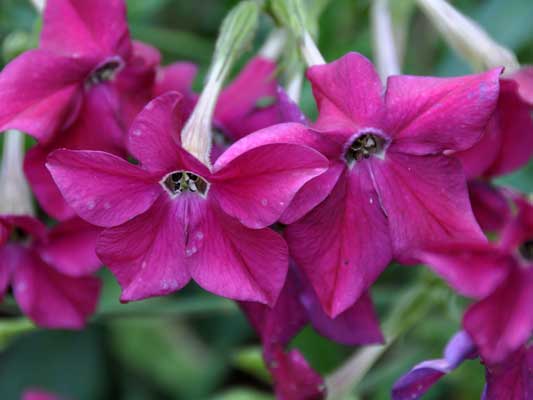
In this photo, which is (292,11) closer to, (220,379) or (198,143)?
(198,143)

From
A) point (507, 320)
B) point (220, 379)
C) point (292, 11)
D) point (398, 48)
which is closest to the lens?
point (507, 320)

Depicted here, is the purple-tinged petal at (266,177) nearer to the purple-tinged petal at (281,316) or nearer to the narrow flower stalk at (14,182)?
the purple-tinged petal at (281,316)

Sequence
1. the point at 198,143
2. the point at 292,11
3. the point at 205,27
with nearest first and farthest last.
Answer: the point at 198,143
the point at 292,11
the point at 205,27

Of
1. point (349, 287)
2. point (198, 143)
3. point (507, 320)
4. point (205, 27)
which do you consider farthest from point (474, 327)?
point (205, 27)

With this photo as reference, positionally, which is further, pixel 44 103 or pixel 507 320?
pixel 44 103

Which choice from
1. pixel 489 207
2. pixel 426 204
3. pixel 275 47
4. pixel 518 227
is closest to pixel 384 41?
pixel 275 47

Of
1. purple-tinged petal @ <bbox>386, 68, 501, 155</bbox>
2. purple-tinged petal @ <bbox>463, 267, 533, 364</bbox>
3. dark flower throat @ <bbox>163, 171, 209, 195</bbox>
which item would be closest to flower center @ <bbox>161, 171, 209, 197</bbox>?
dark flower throat @ <bbox>163, 171, 209, 195</bbox>
